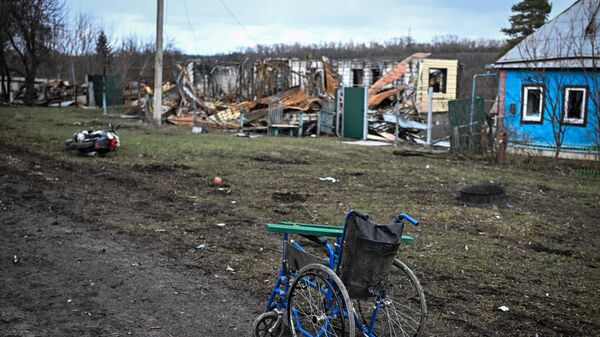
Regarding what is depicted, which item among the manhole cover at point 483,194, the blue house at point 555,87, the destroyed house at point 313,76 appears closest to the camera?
the manhole cover at point 483,194

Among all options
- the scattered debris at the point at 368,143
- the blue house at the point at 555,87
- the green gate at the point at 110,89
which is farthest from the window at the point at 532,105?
the green gate at the point at 110,89

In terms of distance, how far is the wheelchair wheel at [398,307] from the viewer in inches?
162

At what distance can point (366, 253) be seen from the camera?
3.79 m

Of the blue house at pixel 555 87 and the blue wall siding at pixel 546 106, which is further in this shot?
the blue wall siding at pixel 546 106

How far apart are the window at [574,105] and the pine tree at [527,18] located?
61.0 feet

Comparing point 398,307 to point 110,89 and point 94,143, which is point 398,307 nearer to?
point 94,143

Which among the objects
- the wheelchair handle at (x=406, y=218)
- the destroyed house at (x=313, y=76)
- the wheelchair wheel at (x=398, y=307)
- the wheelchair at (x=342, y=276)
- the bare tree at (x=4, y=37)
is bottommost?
the wheelchair wheel at (x=398, y=307)

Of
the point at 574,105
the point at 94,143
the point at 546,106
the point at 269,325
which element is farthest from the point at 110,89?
the point at 269,325

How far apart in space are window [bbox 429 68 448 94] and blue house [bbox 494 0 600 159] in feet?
32.7

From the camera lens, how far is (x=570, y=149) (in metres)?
17.1

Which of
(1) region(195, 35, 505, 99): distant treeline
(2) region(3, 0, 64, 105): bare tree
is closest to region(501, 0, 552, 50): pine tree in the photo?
(1) region(195, 35, 505, 99): distant treeline

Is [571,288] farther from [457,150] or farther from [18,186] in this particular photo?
[457,150]

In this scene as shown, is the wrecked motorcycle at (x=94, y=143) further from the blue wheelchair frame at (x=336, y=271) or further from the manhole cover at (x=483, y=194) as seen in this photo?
the blue wheelchair frame at (x=336, y=271)

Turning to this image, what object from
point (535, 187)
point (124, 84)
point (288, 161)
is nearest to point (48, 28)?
point (124, 84)
